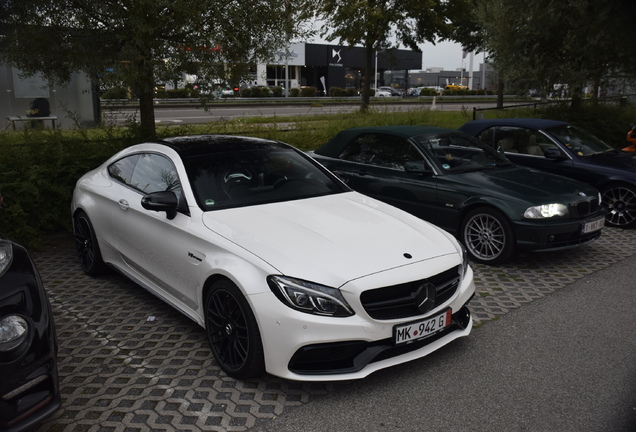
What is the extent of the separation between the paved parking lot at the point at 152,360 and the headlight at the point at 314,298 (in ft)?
2.08

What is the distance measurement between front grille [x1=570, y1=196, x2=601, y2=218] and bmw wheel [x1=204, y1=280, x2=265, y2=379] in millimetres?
4288

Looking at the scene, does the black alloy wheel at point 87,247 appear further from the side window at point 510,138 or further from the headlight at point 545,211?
the side window at point 510,138

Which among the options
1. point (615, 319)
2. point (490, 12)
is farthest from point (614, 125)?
point (615, 319)

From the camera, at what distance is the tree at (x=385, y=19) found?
18703 mm

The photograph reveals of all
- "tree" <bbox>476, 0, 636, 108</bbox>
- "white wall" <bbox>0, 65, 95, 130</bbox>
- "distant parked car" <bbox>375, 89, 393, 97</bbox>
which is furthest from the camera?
"distant parked car" <bbox>375, 89, 393, 97</bbox>

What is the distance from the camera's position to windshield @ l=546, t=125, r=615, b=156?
878cm

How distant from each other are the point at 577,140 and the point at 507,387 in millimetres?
6379

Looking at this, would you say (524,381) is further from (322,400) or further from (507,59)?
(507,59)

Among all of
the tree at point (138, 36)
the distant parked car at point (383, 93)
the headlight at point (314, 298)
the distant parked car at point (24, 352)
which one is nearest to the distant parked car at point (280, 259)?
the headlight at point (314, 298)

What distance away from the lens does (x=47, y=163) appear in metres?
7.36

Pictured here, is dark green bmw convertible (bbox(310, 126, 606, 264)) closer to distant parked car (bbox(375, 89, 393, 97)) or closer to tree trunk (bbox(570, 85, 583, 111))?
tree trunk (bbox(570, 85, 583, 111))

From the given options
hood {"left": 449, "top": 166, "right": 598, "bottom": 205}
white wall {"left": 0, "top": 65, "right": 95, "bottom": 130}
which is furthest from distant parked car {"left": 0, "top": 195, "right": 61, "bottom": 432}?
white wall {"left": 0, "top": 65, "right": 95, "bottom": 130}

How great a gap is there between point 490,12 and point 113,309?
14.0 metres

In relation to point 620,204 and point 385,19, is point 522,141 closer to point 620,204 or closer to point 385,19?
point 620,204
